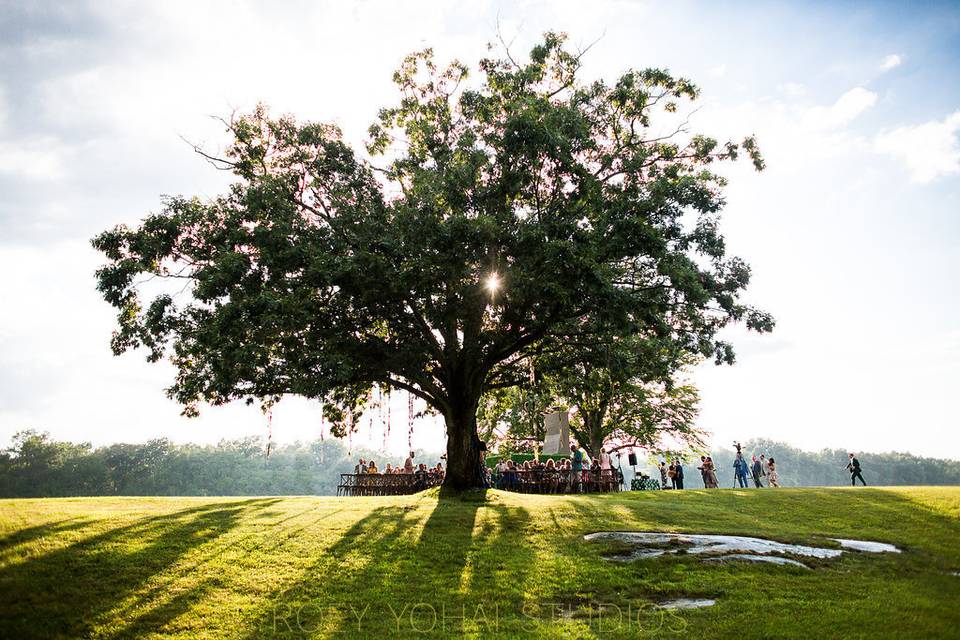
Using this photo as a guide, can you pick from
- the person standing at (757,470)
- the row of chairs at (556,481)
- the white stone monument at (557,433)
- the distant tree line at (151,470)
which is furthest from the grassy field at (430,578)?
the distant tree line at (151,470)

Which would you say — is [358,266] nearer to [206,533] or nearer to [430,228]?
[430,228]

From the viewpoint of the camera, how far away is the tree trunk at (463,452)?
19797mm

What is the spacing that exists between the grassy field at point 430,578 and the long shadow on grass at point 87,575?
0.11ft

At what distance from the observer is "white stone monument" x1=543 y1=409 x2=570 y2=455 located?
28.5 m

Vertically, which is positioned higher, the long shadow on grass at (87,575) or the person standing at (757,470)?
the person standing at (757,470)

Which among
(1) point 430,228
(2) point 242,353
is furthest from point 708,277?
(2) point 242,353

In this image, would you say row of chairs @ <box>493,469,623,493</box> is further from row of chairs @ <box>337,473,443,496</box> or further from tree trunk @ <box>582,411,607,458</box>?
tree trunk @ <box>582,411,607,458</box>

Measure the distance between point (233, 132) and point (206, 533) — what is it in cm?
1327

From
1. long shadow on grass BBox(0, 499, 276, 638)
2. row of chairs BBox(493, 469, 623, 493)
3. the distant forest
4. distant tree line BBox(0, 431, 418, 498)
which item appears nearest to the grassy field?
long shadow on grass BBox(0, 499, 276, 638)

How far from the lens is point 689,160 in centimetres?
1905

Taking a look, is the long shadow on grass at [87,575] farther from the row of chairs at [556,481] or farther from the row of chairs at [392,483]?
the row of chairs at [392,483]

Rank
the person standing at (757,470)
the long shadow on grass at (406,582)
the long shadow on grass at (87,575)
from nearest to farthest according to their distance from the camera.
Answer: the long shadow on grass at (87,575) → the long shadow on grass at (406,582) → the person standing at (757,470)

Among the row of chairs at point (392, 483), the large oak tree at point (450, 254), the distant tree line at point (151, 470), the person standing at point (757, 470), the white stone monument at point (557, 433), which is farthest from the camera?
the distant tree line at point (151, 470)

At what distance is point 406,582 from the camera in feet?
33.0
